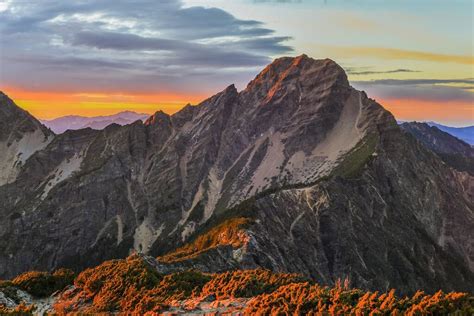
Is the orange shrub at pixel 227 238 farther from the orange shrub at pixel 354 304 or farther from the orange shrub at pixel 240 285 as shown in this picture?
the orange shrub at pixel 354 304

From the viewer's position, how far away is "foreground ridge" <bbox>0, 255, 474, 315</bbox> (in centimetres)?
4562

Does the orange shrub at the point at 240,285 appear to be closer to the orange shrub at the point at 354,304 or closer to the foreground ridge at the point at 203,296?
the foreground ridge at the point at 203,296

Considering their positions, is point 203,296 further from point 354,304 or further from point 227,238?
point 227,238

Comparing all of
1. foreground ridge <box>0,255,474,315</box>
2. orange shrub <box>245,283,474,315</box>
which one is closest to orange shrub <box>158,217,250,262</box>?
foreground ridge <box>0,255,474,315</box>

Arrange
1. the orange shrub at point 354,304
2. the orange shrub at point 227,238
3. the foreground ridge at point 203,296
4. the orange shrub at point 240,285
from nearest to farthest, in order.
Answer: the orange shrub at point 354,304, the foreground ridge at point 203,296, the orange shrub at point 240,285, the orange shrub at point 227,238

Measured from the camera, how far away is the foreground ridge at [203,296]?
1796 inches

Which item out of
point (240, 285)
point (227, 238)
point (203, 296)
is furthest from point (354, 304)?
point (227, 238)

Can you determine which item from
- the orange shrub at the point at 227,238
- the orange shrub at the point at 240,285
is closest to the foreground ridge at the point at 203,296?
the orange shrub at the point at 240,285

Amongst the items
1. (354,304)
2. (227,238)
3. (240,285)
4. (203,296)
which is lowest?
(227,238)

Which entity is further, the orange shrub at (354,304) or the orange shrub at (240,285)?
the orange shrub at (240,285)

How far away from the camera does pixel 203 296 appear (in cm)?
6400

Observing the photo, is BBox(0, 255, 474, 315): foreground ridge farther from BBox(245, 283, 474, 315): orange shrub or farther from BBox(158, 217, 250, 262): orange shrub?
BBox(158, 217, 250, 262): orange shrub

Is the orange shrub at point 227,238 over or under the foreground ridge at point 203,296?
under

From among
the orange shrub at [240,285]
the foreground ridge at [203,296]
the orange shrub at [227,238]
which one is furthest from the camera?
the orange shrub at [227,238]
